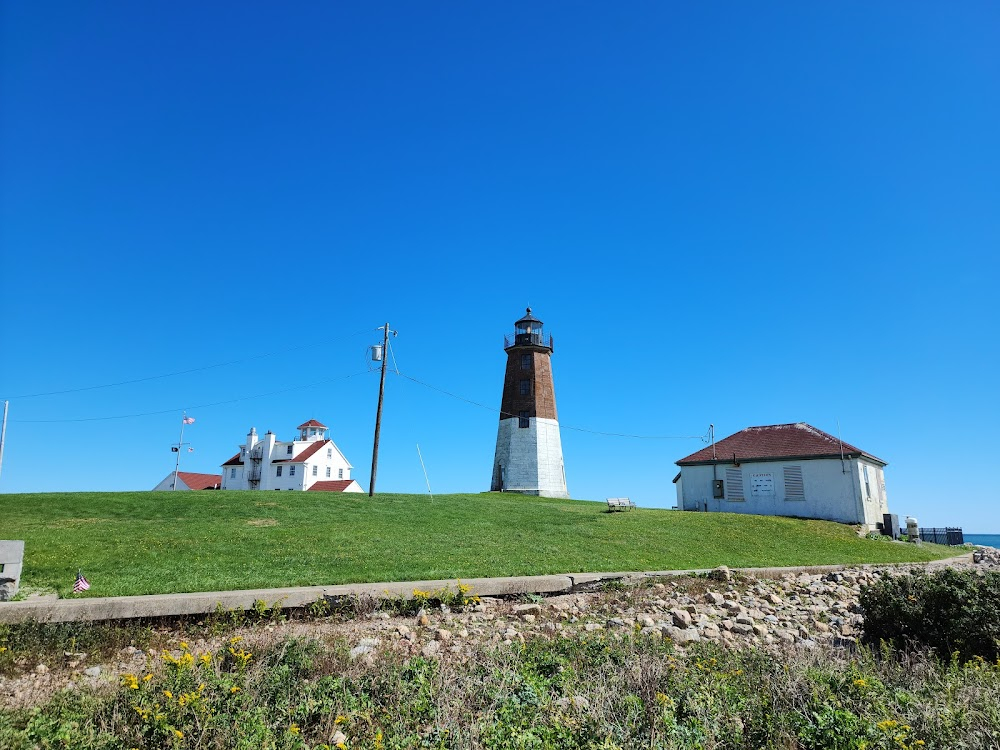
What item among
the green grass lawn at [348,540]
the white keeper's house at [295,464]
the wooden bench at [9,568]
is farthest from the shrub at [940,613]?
the white keeper's house at [295,464]

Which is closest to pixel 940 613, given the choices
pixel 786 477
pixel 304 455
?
pixel 786 477

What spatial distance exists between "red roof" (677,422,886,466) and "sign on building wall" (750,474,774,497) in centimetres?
102

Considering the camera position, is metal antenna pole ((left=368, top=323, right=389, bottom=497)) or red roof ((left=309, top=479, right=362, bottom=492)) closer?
metal antenna pole ((left=368, top=323, right=389, bottom=497))

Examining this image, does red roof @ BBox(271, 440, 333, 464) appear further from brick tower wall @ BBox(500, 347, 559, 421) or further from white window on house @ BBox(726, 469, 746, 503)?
white window on house @ BBox(726, 469, 746, 503)

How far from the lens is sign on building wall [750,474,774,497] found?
34406mm

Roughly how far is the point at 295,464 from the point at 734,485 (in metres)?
41.0

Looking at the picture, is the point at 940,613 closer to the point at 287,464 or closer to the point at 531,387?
the point at 531,387

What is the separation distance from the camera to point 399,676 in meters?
5.99

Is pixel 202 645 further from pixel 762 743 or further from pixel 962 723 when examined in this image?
pixel 962 723

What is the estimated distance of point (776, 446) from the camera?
3506 centimetres

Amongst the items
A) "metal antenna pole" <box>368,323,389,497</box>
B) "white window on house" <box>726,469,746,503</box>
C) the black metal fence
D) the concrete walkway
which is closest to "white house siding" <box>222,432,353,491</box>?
"metal antenna pole" <box>368,323,389,497</box>

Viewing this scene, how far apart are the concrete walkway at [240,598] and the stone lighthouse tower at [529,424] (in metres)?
29.1

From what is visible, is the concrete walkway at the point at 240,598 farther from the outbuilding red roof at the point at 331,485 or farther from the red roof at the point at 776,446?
the outbuilding red roof at the point at 331,485

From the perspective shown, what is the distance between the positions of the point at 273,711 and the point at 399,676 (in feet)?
3.90
